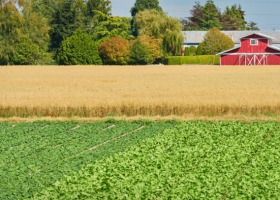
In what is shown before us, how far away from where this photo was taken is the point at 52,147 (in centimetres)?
2112

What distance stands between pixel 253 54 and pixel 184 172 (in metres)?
89.4

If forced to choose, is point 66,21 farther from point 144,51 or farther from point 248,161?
point 248,161

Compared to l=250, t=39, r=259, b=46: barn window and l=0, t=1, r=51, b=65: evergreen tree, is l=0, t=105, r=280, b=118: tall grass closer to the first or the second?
l=0, t=1, r=51, b=65: evergreen tree

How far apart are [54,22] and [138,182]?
10101 cm

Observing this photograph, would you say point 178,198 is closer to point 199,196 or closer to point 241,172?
point 199,196

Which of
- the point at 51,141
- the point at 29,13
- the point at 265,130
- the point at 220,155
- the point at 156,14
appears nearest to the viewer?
the point at 220,155

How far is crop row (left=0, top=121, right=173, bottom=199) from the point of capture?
15.9m

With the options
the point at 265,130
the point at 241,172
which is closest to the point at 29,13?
the point at 265,130

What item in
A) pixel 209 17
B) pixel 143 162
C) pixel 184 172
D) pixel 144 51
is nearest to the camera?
pixel 184 172

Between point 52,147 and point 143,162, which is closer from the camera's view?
point 143,162

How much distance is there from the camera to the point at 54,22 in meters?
114

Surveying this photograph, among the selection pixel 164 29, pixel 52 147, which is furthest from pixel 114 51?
pixel 52 147

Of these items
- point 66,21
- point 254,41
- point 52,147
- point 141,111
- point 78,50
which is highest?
point 66,21

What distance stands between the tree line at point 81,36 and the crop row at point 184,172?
227 feet
